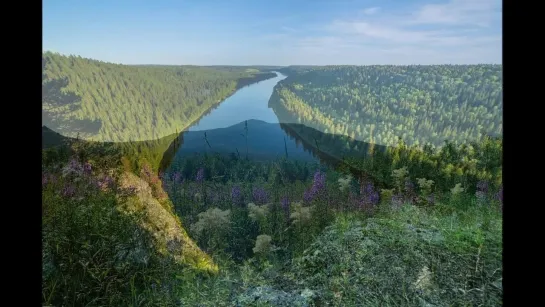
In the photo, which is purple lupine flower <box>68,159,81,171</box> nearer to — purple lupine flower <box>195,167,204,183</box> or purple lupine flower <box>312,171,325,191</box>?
purple lupine flower <box>195,167,204,183</box>

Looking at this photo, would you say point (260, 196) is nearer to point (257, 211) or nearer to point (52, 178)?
point (257, 211)

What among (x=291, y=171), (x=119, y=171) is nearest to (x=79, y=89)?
(x=119, y=171)

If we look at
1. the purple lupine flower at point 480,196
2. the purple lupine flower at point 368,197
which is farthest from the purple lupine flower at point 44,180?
the purple lupine flower at point 480,196

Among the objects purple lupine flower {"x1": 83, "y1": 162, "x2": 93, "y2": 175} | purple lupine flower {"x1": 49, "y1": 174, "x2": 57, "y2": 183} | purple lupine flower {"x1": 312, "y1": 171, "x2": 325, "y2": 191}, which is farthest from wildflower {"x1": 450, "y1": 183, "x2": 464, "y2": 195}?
purple lupine flower {"x1": 49, "y1": 174, "x2": 57, "y2": 183}

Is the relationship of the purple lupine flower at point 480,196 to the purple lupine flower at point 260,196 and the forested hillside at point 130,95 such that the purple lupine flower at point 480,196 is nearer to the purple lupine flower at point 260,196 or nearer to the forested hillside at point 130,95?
the purple lupine flower at point 260,196

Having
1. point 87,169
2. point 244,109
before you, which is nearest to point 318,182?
point 244,109
